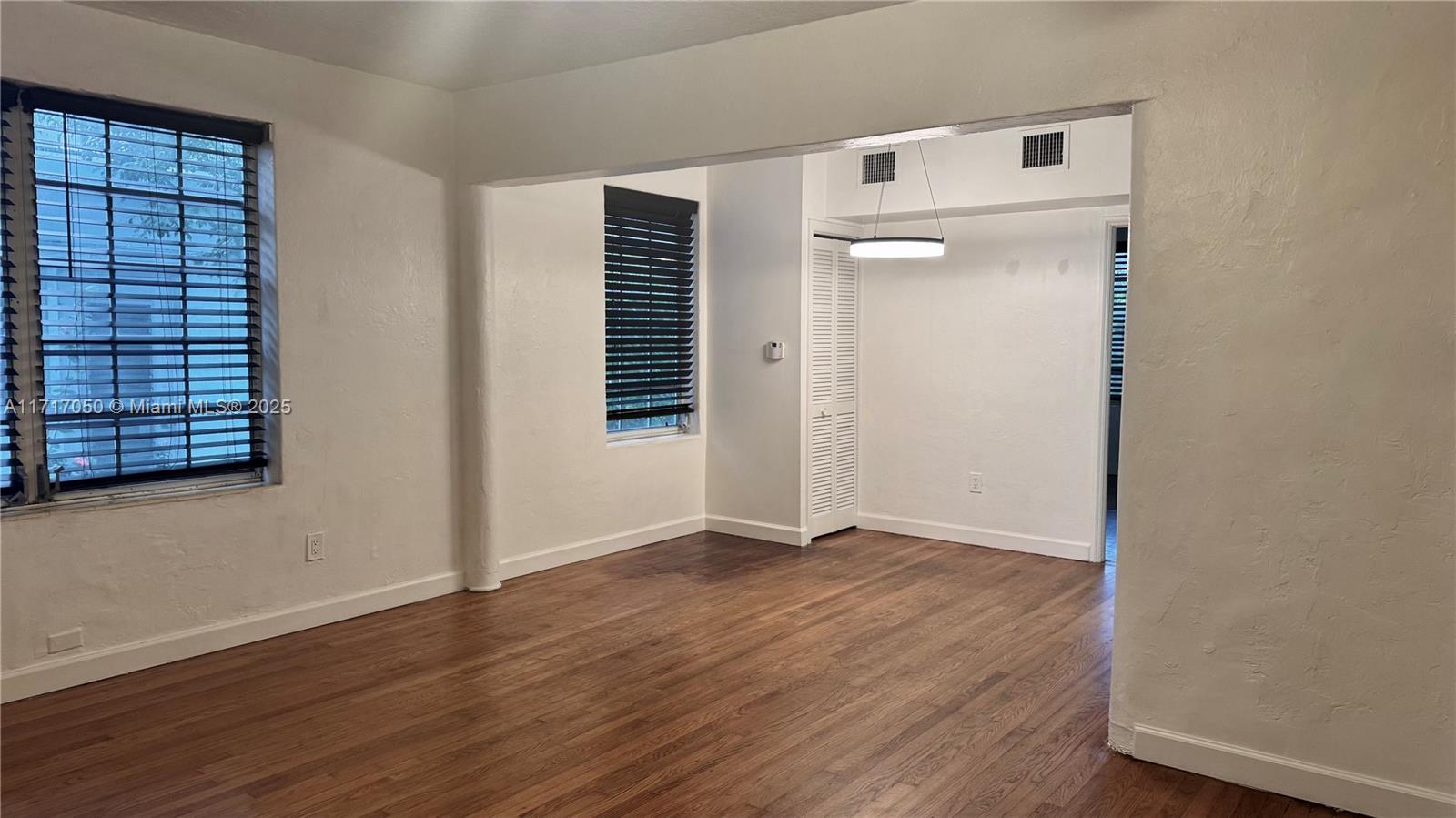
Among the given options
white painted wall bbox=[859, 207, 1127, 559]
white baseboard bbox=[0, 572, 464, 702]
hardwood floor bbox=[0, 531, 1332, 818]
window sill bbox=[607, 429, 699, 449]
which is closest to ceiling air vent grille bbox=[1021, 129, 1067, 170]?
white painted wall bbox=[859, 207, 1127, 559]

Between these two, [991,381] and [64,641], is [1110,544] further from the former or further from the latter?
[64,641]

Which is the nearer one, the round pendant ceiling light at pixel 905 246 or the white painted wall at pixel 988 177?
the white painted wall at pixel 988 177

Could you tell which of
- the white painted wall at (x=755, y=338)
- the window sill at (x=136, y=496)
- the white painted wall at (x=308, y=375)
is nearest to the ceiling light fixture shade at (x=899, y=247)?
the white painted wall at (x=755, y=338)

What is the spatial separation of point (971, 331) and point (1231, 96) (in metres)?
3.32

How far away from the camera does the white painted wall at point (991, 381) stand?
580 cm

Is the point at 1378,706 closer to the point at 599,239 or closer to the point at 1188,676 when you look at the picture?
the point at 1188,676

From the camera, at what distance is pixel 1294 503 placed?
9.37 ft

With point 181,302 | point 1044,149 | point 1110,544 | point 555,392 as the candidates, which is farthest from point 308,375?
point 1110,544

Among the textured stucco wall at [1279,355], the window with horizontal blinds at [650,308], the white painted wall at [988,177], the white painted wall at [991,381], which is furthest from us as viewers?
the window with horizontal blinds at [650,308]

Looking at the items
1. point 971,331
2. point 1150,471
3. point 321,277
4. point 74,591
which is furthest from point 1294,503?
point 74,591

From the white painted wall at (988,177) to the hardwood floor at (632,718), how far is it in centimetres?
226

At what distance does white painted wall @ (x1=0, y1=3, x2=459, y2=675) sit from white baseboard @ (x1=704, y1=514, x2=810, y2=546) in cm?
210

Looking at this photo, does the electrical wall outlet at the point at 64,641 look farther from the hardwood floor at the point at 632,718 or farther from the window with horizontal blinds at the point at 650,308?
the window with horizontal blinds at the point at 650,308

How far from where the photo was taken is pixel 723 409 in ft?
21.7
